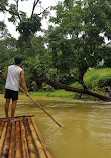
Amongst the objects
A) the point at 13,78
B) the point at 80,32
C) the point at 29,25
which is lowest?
the point at 13,78

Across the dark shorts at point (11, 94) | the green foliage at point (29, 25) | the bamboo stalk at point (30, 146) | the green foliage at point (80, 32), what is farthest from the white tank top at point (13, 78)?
the green foliage at point (29, 25)

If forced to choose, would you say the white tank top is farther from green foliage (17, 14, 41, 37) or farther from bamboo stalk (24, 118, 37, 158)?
green foliage (17, 14, 41, 37)

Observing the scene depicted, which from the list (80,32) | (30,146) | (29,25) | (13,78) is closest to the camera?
(30,146)

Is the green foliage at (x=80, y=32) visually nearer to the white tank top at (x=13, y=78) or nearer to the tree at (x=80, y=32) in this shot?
the tree at (x=80, y=32)

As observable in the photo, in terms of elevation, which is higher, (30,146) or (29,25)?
(29,25)

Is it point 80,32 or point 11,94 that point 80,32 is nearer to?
point 80,32

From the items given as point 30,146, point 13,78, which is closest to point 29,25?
point 13,78

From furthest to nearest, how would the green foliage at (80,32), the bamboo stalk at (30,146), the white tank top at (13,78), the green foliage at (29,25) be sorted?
1. the green foliage at (29,25)
2. the green foliage at (80,32)
3. the white tank top at (13,78)
4. the bamboo stalk at (30,146)

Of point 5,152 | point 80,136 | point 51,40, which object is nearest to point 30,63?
point 51,40

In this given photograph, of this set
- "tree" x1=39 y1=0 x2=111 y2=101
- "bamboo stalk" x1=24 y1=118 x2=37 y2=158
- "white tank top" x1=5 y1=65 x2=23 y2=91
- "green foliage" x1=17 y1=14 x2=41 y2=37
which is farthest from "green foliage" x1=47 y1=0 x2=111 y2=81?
"bamboo stalk" x1=24 y1=118 x2=37 y2=158

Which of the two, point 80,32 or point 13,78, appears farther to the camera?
point 80,32

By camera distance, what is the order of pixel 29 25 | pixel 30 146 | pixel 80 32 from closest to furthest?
pixel 30 146 → pixel 80 32 → pixel 29 25

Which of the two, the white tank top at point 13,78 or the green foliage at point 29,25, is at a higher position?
the green foliage at point 29,25

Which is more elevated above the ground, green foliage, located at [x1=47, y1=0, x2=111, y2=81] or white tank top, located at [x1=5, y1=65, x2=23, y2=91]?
green foliage, located at [x1=47, y1=0, x2=111, y2=81]
